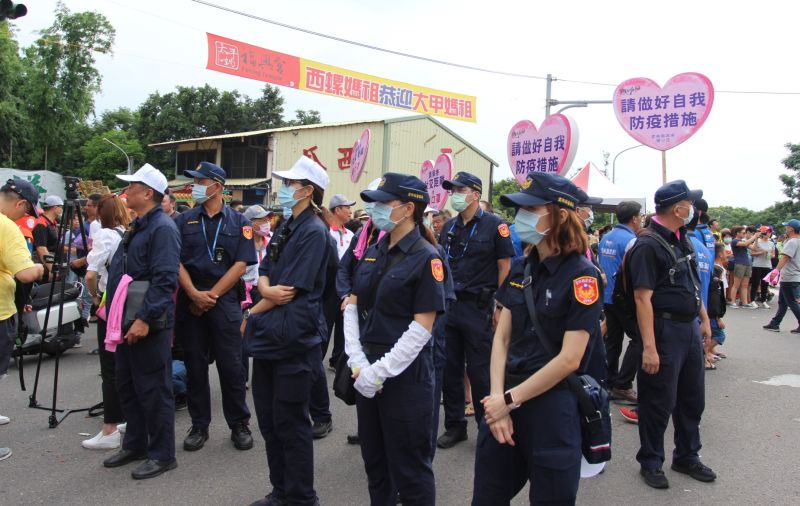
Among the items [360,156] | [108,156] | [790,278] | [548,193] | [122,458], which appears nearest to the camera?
[548,193]

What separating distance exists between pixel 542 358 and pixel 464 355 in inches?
97.1

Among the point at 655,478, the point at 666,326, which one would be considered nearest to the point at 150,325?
the point at 666,326

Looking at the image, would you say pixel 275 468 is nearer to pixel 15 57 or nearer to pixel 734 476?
A: pixel 734 476

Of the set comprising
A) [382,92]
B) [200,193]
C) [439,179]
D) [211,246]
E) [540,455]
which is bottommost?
[540,455]

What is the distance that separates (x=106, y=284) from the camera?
14.3 ft

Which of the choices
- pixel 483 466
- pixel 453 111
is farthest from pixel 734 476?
pixel 453 111

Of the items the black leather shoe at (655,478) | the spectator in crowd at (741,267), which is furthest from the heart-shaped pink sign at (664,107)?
the spectator in crowd at (741,267)

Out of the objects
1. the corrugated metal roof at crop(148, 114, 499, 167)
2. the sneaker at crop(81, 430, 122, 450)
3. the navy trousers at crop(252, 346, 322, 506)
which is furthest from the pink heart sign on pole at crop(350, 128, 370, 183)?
the corrugated metal roof at crop(148, 114, 499, 167)

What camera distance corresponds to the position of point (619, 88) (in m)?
7.86

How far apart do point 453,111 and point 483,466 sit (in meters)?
20.7

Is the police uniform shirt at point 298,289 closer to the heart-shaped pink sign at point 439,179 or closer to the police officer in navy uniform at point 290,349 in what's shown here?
the police officer in navy uniform at point 290,349

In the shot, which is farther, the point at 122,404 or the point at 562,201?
the point at 122,404

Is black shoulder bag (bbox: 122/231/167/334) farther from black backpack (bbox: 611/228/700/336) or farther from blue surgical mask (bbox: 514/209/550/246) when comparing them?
black backpack (bbox: 611/228/700/336)

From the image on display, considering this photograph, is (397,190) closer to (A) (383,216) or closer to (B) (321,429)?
(A) (383,216)
